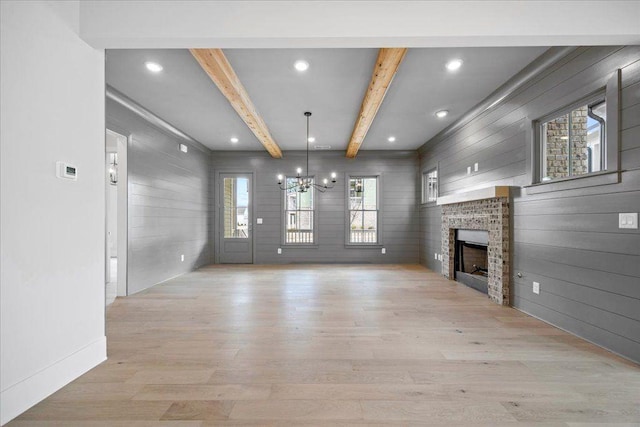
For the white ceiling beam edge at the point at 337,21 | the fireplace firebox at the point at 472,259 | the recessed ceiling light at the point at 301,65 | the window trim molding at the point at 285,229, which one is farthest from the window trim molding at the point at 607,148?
the window trim molding at the point at 285,229

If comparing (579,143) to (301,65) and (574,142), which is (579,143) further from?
(301,65)

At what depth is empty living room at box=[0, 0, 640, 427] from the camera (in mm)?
1772

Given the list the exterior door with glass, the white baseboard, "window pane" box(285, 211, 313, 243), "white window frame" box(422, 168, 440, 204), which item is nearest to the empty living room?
the white baseboard

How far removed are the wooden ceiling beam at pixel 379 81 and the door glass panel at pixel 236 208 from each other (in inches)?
138

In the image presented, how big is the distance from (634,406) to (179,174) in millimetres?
6421

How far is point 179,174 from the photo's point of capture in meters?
5.86

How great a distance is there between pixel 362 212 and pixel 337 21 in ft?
18.4

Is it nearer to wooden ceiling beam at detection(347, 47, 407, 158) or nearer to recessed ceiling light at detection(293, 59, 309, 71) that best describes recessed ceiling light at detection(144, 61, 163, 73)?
recessed ceiling light at detection(293, 59, 309, 71)

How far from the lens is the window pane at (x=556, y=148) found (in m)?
3.19

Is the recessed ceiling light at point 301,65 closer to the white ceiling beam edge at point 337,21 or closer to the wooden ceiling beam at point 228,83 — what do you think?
the wooden ceiling beam at point 228,83

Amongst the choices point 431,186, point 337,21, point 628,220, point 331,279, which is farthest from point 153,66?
point 431,186

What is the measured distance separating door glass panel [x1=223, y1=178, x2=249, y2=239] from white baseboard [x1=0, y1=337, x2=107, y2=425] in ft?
17.0

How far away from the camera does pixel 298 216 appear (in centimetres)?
755

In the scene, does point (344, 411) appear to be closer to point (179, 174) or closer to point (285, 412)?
point (285, 412)
